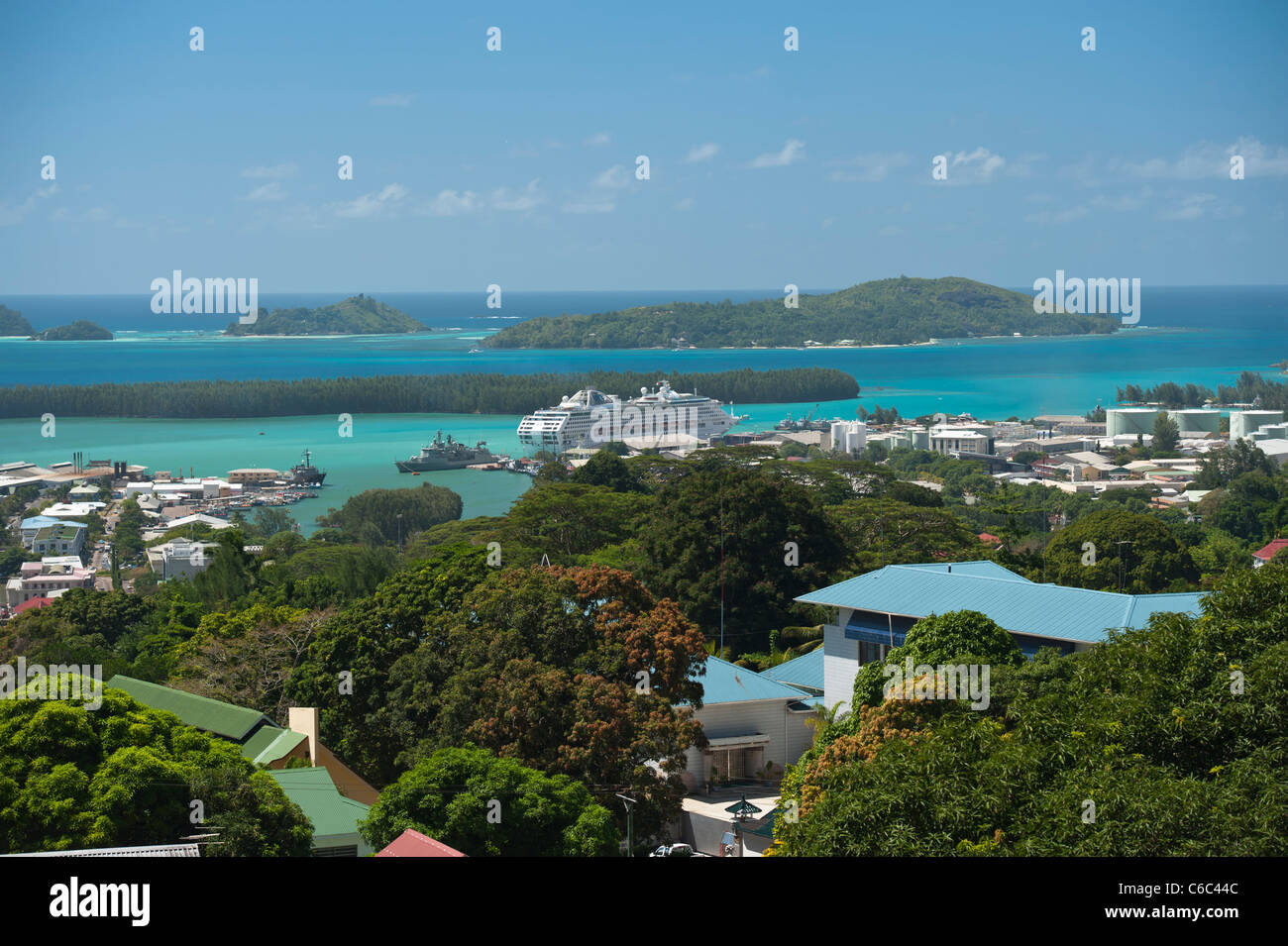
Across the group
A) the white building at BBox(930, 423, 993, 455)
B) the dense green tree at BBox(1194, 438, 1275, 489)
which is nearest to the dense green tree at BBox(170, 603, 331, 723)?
the dense green tree at BBox(1194, 438, 1275, 489)

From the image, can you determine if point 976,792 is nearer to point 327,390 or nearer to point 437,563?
point 437,563

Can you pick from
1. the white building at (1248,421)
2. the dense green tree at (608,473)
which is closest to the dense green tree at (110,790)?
the dense green tree at (608,473)

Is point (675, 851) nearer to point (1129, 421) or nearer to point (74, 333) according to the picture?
point (1129, 421)

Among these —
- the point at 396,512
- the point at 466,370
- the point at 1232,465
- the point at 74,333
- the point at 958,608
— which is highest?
the point at 74,333

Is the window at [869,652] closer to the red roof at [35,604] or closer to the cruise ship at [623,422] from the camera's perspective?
the red roof at [35,604]

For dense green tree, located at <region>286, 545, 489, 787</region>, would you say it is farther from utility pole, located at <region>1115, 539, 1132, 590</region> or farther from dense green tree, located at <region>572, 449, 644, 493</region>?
dense green tree, located at <region>572, 449, 644, 493</region>

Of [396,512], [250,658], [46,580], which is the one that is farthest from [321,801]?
[396,512]

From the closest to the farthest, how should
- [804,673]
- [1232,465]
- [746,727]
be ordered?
1. [746,727]
2. [804,673]
3. [1232,465]
